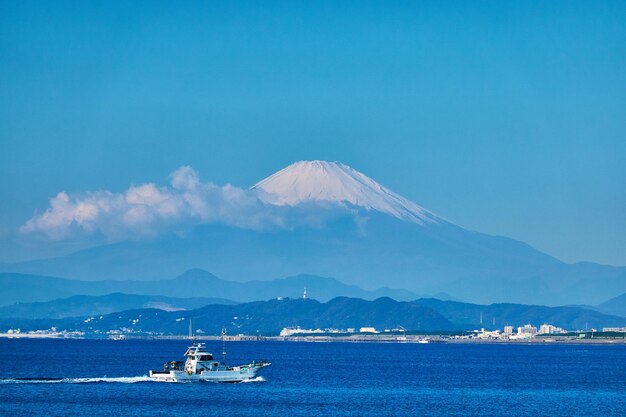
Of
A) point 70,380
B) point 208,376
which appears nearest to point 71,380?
point 70,380

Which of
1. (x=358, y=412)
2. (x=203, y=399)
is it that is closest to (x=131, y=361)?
(x=203, y=399)

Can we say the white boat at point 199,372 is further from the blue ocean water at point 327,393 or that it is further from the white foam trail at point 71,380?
the white foam trail at point 71,380

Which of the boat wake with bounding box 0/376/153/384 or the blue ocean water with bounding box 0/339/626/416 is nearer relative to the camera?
the blue ocean water with bounding box 0/339/626/416

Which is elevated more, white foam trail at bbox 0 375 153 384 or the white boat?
the white boat

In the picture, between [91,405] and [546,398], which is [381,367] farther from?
[91,405]

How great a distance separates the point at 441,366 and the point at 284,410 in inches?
2762

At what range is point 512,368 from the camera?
148 metres

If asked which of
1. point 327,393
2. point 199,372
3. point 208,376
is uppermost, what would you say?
point 199,372

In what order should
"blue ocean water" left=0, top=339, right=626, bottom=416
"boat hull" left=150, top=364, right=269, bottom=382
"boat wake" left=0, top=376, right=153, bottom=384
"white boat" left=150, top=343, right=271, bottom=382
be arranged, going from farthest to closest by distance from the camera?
1. "white boat" left=150, top=343, right=271, bottom=382
2. "boat hull" left=150, top=364, right=269, bottom=382
3. "boat wake" left=0, top=376, right=153, bottom=384
4. "blue ocean water" left=0, top=339, right=626, bottom=416

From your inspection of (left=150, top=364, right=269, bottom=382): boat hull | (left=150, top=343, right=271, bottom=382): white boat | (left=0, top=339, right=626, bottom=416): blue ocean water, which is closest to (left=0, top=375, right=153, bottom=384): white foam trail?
(left=0, top=339, right=626, bottom=416): blue ocean water

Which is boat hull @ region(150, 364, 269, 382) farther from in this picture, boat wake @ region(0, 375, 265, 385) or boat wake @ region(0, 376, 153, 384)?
boat wake @ region(0, 376, 153, 384)

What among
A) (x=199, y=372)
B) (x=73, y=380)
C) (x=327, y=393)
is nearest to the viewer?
(x=327, y=393)

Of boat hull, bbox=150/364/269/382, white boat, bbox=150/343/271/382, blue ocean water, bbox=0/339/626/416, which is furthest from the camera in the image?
white boat, bbox=150/343/271/382

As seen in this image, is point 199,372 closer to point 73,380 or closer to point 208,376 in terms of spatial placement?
point 208,376
